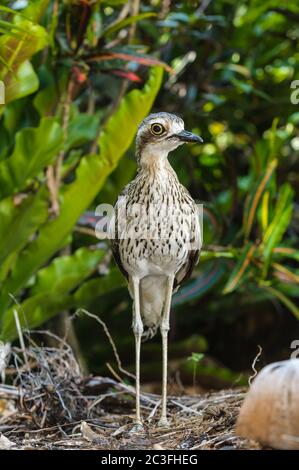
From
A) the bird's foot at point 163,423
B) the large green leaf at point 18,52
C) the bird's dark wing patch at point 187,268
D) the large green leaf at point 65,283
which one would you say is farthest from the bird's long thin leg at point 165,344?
the large green leaf at point 18,52

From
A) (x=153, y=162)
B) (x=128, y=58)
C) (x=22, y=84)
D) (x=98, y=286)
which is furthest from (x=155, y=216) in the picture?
(x=98, y=286)

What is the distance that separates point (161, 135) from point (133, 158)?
2.02 metres

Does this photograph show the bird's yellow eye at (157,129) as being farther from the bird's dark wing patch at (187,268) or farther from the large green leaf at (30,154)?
the large green leaf at (30,154)

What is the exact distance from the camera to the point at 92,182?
4.38m

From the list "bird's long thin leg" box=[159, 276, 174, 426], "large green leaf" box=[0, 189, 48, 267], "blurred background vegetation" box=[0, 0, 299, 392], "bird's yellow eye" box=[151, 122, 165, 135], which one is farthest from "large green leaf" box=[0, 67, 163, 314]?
"bird's yellow eye" box=[151, 122, 165, 135]

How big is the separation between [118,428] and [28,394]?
0.45 meters

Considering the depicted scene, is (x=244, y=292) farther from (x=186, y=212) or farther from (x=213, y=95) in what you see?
(x=186, y=212)

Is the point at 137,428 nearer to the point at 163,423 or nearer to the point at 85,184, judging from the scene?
the point at 163,423

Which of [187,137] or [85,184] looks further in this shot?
[85,184]

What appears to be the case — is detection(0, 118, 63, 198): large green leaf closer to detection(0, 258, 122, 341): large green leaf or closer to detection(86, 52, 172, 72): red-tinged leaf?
detection(86, 52, 172, 72): red-tinged leaf

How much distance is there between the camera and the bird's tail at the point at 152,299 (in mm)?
3562

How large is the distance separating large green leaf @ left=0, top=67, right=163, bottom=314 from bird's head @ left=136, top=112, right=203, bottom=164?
1037 millimetres

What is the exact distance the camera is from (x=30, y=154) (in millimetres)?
4113
